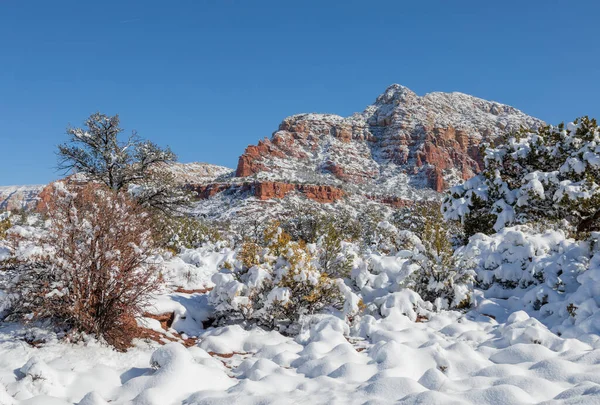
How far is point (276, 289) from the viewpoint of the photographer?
6.77 meters

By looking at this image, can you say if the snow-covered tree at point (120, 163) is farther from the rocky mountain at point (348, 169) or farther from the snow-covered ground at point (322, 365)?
the rocky mountain at point (348, 169)

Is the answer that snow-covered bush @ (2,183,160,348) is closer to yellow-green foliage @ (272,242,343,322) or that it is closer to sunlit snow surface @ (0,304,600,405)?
sunlit snow surface @ (0,304,600,405)

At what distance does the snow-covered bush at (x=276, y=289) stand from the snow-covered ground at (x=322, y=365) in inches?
14.7

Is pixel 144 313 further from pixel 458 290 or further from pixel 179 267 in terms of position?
pixel 458 290

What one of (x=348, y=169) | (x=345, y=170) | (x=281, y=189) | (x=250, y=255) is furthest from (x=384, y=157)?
(x=250, y=255)

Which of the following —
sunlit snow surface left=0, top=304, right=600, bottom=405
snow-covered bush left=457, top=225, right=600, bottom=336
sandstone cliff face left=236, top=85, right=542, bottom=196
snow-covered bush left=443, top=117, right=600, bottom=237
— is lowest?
sunlit snow surface left=0, top=304, right=600, bottom=405

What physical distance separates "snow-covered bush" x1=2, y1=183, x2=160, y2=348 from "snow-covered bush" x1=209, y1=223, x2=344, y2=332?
1676 millimetres

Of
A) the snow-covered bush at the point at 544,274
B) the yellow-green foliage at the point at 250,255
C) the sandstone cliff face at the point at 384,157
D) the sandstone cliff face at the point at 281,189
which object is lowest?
the snow-covered bush at the point at 544,274

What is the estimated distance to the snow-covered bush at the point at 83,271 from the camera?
16.9 ft

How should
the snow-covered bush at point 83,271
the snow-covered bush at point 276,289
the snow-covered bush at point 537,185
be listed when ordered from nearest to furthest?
the snow-covered bush at point 83,271 < the snow-covered bush at point 276,289 < the snow-covered bush at point 537,185

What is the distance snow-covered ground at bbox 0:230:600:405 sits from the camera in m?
3.84

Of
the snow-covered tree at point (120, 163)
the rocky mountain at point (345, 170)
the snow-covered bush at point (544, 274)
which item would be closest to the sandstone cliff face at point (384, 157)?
the rocky mountain at point (345, 170)

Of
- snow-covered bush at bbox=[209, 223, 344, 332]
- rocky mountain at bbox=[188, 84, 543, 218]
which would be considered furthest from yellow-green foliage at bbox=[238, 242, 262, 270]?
rocky mountain at bbox=[188, 84, 543, 218]

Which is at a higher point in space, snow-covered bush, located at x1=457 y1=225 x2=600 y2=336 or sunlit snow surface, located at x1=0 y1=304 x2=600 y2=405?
snow-covered bush, located at x1=457 y1=225 x2=600 y2=336
